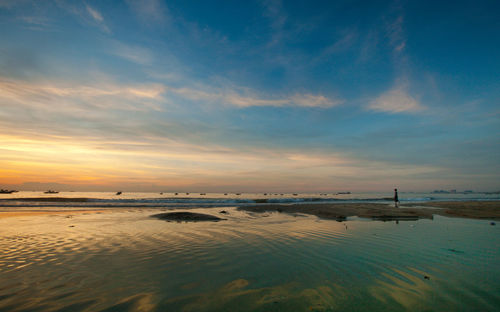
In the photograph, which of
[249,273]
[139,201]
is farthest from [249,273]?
[139,201]

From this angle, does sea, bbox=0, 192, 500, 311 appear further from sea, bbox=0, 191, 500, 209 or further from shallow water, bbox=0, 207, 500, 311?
sea, bbox=0, 191, 500, 209

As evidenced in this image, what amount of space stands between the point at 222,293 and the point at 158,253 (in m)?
4.08

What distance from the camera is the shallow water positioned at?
4.28 metres

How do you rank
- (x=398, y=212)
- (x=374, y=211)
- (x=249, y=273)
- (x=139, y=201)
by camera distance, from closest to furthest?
(x=249, y=273), (x=398, y=212), (x=374, y=211), (x=139, y=201)

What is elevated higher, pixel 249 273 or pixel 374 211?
pixel 374 211

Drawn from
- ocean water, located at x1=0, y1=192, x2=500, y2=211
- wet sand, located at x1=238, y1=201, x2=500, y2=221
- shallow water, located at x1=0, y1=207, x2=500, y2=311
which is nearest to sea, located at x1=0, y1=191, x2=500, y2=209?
ocean water, located at x1=0, y1=192, x2=500, y2=211

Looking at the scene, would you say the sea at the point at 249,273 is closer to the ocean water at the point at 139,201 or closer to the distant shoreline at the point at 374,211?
the distant shoreline at the point at 374,211

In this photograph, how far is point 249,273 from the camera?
5883 millimetres

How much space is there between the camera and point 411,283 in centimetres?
521

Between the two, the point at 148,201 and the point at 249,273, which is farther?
the point at 148,201

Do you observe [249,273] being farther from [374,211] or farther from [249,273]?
[374,211]

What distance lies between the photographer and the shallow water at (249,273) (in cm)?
428

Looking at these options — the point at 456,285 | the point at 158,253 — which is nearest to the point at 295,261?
the point at 456,285

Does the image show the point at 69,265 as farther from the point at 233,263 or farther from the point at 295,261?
the point at 295,261
